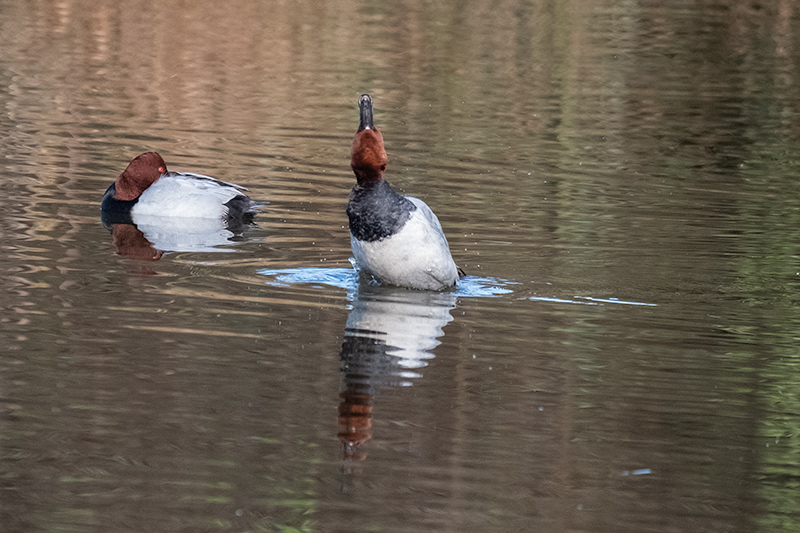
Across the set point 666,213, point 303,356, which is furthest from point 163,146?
point 303,356

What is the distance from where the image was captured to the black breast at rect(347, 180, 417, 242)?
371 inches

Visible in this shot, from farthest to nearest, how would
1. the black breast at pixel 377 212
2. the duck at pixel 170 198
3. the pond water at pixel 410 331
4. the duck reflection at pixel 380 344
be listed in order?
the duck at pixel 170 198, the black breast at pixel 377 212, the duck reflection at pixel 380 344, the pond water at pixel 410 331

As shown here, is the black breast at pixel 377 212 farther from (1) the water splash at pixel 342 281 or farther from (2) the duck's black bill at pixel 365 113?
(1) the water splash at pixel 342 281

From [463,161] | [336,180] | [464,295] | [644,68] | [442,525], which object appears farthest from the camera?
[644,68]

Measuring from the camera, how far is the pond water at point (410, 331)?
5.91 metres

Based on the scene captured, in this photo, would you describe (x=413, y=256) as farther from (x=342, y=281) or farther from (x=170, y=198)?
(x=170, y=198)

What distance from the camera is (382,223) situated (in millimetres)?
9422

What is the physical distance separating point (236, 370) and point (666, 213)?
A: 723 cm

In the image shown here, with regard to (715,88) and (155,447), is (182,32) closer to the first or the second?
(715,88)

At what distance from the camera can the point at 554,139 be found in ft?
64.4

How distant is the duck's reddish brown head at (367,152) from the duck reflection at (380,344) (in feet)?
2.89

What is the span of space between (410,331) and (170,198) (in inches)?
210

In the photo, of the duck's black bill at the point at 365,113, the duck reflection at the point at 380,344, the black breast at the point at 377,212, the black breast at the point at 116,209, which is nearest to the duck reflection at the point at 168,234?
the black breast at the point at 116,209

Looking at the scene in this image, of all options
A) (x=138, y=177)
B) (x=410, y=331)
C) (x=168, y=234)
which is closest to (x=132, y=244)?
(x=168, y=234)
